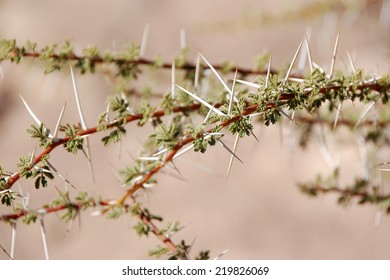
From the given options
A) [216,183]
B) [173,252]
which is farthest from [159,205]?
[173,252]

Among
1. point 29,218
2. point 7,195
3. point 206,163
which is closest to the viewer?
point 7,195

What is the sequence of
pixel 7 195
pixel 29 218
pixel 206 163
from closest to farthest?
pixel 7 195 < pixel 29 218 < pixel 206 163

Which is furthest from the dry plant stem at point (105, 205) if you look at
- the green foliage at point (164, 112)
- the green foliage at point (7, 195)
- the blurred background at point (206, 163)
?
the blurred background at point (206, 163)

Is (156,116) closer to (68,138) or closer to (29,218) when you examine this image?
(68,138)

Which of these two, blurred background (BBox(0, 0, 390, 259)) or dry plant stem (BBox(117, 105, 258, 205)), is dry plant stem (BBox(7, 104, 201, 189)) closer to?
dry plant stem (BBox(117, 105, 258, 205))

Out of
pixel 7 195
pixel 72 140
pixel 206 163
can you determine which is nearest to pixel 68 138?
pixel 72 140

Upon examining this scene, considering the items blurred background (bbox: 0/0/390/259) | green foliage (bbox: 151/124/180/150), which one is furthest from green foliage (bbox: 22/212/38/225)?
blurred background (bbox: 0/0/390/259)

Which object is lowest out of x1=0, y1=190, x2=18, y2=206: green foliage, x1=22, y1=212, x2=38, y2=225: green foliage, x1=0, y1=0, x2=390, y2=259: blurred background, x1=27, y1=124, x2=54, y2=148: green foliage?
x1=0, y1=190, x2=18, y2=206: green foliage

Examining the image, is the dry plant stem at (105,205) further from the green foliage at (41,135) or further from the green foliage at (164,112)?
the green foliage at (41,135)
